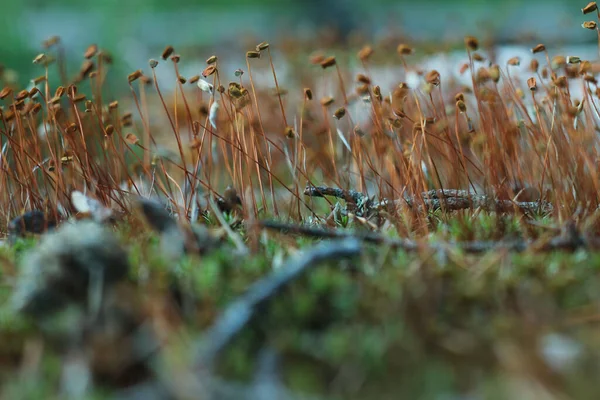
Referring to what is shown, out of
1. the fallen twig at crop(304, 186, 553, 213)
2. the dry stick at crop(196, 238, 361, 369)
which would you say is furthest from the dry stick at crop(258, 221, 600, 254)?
the fallen twig at crop(304, 186, 553, 213)

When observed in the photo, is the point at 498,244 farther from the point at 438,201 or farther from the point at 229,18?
the point at 229,18

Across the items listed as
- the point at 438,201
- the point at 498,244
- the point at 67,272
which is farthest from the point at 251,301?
the point at 438,201

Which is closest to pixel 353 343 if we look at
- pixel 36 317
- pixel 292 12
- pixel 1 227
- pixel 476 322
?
pixel 476 322

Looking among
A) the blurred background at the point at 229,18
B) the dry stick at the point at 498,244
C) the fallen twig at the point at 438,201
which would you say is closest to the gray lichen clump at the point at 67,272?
the dry stick at the point at 498,244

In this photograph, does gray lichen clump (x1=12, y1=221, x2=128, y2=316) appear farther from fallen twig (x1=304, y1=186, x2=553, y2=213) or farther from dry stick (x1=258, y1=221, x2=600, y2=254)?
fallen twig (x1=304, y1=186, x2=553, y2=213)

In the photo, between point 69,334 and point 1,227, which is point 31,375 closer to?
point 69,334

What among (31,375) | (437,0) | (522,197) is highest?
(31,375)
